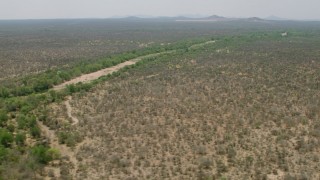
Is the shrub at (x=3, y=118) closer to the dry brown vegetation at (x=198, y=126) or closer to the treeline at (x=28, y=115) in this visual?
the treeline at (x=28, y=115)

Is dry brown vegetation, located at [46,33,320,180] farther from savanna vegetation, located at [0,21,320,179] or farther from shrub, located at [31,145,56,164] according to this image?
shrub, located at [31,145,56,164]

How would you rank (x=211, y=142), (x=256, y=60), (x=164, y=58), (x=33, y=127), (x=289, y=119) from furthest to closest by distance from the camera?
(x=164, y=58) → (x=256, y=60) → (x=289, y=119) → (x=33, y=127) → (x=211, y=142)

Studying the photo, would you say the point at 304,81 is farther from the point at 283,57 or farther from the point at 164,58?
the point at 164,58

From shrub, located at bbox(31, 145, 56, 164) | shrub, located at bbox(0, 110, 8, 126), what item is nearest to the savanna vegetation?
shrub, located at bbox(31, 145, 56, 164)

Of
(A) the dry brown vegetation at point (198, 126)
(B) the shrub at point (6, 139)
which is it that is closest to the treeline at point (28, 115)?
(B) the shrub at point (6, 139)

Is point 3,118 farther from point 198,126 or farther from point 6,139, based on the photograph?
point 198,126

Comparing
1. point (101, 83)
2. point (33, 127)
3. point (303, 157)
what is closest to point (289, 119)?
point (303, 157)

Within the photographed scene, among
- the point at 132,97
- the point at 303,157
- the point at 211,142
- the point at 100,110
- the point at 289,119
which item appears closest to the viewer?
the point at 303,157
